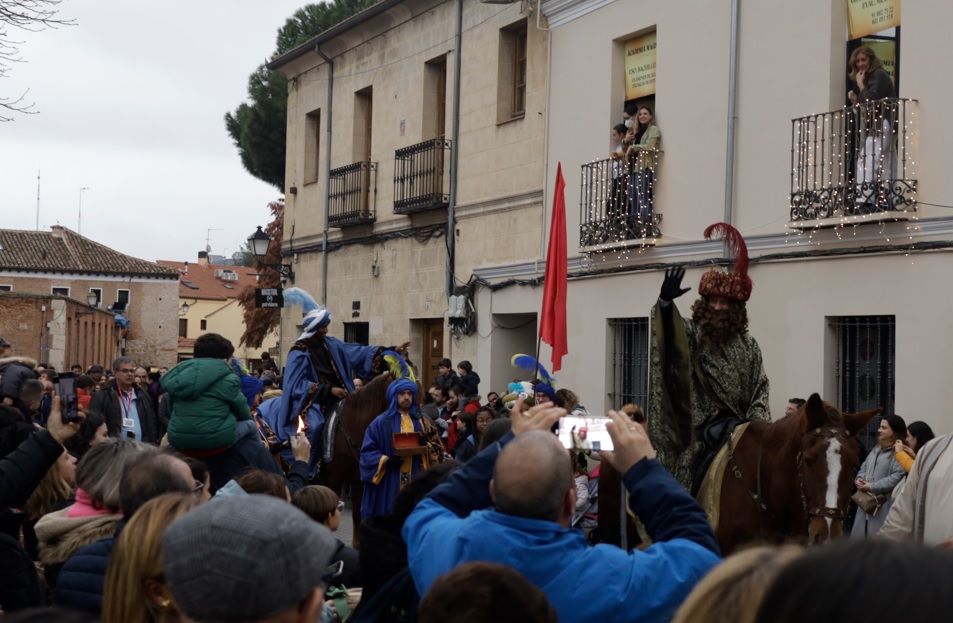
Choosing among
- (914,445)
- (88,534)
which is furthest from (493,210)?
(88,534)

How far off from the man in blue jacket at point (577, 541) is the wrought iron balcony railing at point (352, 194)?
18624 millimetres

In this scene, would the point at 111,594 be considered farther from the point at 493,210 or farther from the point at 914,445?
the point at 493,210

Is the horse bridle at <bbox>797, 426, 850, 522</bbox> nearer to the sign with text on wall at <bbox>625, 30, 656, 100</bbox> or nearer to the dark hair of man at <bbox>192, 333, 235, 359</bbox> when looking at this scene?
the dark hair of man at <bbox>192, 333, 235, 359</bbox>

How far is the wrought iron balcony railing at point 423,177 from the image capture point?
19.8 m

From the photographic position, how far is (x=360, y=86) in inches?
892

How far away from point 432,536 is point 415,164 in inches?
681

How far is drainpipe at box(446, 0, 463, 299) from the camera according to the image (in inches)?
763

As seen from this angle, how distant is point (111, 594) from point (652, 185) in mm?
12670

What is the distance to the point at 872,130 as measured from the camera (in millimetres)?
11914

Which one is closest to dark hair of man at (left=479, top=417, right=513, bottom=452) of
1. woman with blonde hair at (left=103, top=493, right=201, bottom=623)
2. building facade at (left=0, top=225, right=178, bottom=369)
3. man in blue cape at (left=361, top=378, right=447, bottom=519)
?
woman with blonde hair at (left=103, top=493, right=201, bottom=623)

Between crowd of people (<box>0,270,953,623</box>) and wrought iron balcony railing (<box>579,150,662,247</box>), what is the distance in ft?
25.3

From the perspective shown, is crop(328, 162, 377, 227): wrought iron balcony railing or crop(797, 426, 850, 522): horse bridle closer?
crop(797, 426, 850, 522): horse bridle

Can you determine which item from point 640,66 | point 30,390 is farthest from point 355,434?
point 640,66

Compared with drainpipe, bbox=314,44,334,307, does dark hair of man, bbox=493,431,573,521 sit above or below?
below
